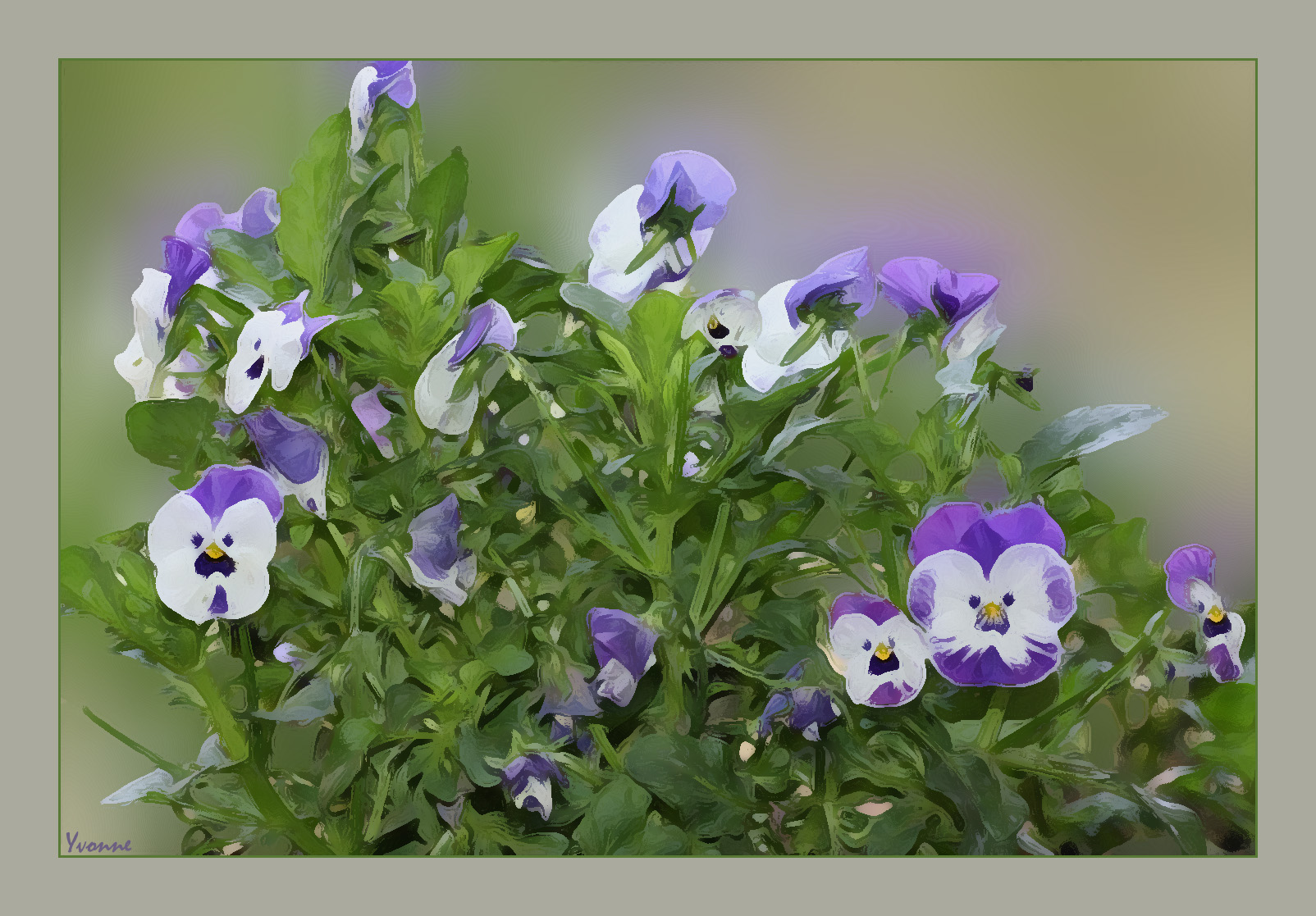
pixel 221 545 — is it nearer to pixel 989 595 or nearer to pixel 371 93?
pixel 371 93

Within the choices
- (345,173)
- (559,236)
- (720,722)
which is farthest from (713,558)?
(345,173)

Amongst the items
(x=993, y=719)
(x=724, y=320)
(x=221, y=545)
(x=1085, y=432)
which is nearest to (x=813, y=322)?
(x=724, y=320)

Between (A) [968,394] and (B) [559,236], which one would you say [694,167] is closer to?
(B) [559,236]

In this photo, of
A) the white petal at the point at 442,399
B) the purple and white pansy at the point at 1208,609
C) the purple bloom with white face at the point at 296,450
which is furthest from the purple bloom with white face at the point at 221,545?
the purple and white pansy at the point at 1208,609

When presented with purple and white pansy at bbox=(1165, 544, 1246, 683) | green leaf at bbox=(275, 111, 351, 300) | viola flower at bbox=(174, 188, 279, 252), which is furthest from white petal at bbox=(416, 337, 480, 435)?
purple and white pansy at bbox=(1165, 544, 1246, 683)

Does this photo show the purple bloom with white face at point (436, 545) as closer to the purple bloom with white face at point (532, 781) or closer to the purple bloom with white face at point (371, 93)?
the purple bloom with white face at point (532, 781)

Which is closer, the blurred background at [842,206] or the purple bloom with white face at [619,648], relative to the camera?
the purple bloom with white face at [619,648]
